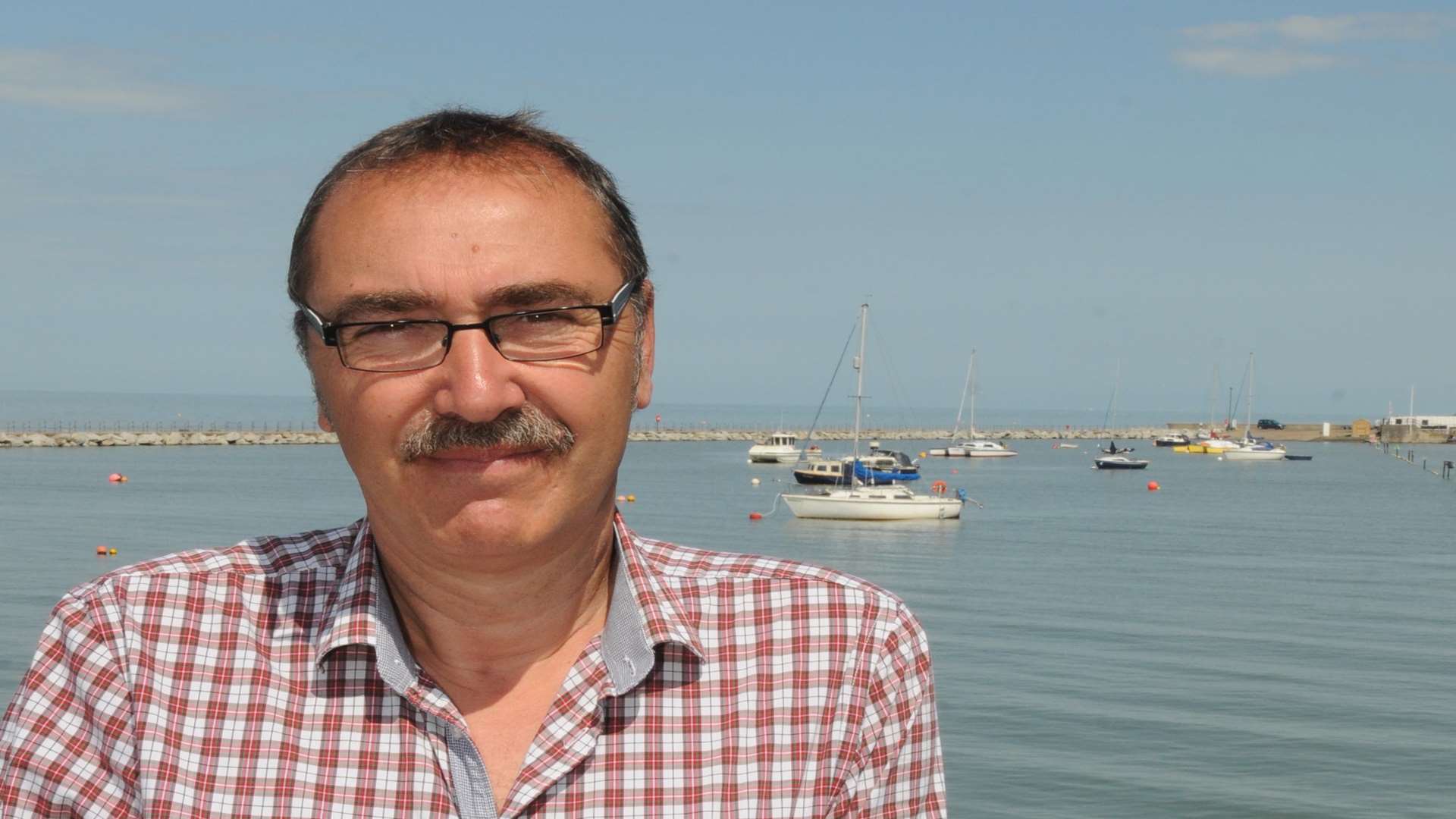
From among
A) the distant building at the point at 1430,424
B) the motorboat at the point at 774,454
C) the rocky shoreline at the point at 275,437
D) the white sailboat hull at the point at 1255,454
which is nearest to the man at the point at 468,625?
the rocky shoreline at the point at 275,437

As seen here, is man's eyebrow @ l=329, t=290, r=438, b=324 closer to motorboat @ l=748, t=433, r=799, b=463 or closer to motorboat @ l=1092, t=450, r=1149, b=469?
motorboat @ l=748, t=433, r=799, b=463

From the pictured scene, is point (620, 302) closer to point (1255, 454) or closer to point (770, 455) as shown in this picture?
point (770, 455)

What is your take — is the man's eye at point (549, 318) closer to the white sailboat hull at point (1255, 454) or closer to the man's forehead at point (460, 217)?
the man's forehead at point (460, 217)

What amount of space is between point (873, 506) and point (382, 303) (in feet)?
191

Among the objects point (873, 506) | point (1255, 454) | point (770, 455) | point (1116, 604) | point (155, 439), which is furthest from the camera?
point (1255, 454)

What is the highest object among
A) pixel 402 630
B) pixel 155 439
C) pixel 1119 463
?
pixel 402 630

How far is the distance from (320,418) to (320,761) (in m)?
0.47

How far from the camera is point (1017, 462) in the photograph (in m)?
124

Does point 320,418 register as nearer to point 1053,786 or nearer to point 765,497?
point 1053,786

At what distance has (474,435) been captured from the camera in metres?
2.09

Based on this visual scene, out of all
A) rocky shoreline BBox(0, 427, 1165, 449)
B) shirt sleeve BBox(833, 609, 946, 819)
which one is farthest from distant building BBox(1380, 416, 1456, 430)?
shirt sleeve BBox(833, 609, 946, 819)

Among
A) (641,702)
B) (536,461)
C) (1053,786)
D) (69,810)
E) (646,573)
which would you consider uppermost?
(536,461)

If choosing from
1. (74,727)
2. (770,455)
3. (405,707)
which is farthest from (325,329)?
(770,455)

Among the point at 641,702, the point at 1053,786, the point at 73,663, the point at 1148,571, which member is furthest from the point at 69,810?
Result: the point at 1148,571
